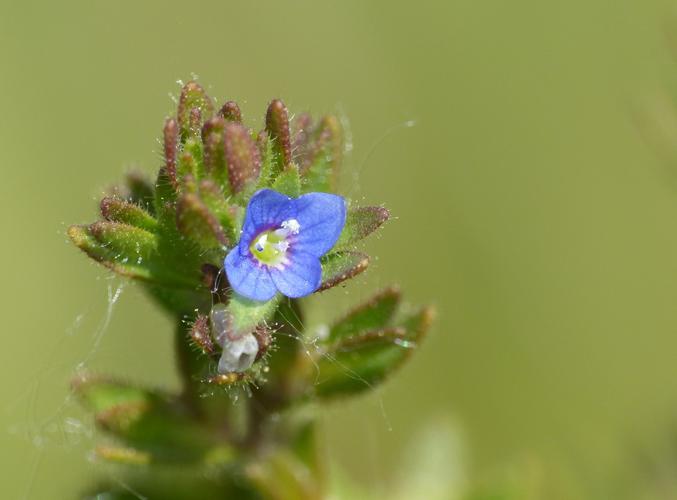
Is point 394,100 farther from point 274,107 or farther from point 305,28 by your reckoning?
point 274,107

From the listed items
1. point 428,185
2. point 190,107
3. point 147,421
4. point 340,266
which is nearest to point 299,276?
point 340,266

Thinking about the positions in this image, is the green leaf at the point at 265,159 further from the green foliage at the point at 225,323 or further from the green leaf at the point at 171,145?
the green leaf at the point at 171,145

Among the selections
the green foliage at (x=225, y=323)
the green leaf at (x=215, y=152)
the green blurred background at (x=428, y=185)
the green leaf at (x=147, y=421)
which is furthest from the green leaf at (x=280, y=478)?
the green blurred background at (x=428, y=185)

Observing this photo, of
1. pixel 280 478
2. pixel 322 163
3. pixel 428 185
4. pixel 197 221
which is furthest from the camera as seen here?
pixel 428 185

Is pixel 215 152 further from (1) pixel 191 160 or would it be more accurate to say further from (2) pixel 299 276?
(2) pixel 299 276

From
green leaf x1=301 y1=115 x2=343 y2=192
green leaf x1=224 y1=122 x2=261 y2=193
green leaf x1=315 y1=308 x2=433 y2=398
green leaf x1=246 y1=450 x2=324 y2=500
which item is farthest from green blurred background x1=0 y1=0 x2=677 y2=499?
green leaf x1=224 y1=122 x2=261 y2=193

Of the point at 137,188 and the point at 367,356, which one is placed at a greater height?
the point at 137,188

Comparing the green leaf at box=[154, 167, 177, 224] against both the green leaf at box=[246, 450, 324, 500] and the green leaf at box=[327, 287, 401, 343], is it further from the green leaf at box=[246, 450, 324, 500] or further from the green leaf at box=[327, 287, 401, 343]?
the green leaf at box=[246, 450, 324, 500]
